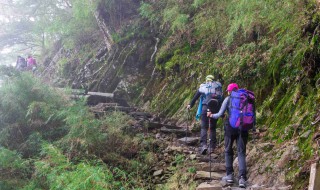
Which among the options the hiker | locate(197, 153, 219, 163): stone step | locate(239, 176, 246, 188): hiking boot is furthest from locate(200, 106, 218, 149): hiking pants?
locate(239, 176, 246, 188): hiking boot

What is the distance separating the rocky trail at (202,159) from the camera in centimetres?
539

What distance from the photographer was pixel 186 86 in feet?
38.8

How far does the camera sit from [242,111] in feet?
18.3

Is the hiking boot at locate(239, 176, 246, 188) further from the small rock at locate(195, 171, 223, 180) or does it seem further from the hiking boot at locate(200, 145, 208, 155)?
the hiking boot at locate(200, 145, 208, 155)

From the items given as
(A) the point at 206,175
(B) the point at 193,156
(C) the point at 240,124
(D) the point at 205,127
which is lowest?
(A) the point at 206,175

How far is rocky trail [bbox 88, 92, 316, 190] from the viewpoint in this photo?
539 centimetres

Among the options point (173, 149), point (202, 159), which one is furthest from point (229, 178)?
point (173, 149)

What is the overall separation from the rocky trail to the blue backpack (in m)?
0.84

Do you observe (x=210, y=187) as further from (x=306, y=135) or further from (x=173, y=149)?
(x=173, y=149)

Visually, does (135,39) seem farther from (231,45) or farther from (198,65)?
(231,45)

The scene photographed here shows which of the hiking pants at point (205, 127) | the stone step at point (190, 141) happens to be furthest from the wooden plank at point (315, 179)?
the stone step at point (190, 141)

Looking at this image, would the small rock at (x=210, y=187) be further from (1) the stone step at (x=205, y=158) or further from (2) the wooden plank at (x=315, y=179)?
(2) the wooden plank at (x=315, y=179)

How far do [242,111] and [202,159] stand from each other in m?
2.06

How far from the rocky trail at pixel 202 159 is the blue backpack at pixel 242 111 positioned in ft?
2.77
